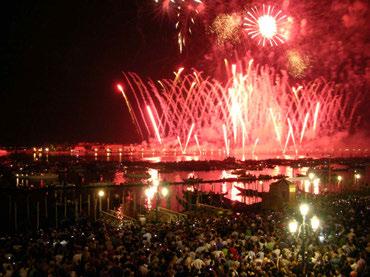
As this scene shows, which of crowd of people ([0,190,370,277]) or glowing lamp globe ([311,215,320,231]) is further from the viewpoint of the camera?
glowing lamp globe ([311,215,320,231])

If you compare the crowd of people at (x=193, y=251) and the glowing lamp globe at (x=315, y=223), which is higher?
the glowing lamp globe at (x=315, y=223)

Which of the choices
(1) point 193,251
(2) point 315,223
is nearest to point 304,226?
(2) point 315,223

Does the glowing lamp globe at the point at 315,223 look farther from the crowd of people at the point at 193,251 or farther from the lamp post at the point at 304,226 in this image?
the crowd of people at the point at 193,251

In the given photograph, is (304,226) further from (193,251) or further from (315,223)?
(193,251)

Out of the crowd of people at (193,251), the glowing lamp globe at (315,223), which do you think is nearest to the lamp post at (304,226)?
the glowing lamp globe at (315,223)

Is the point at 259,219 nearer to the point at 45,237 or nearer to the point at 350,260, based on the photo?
the point at 350,260

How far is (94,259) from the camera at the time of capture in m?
8.05

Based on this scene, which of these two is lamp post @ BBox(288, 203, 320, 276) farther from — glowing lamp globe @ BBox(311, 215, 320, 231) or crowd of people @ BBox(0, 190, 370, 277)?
crowd of people @ BBox(0, 190, 370, 277)

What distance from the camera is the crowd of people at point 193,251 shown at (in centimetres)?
789

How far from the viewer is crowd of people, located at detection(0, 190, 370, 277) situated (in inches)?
311

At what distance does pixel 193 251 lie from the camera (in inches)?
364

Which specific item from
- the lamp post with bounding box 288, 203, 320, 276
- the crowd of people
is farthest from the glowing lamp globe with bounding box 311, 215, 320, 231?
the crowd of people

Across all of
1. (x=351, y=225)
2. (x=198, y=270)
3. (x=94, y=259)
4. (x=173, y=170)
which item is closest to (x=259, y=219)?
(x=351, y=225)

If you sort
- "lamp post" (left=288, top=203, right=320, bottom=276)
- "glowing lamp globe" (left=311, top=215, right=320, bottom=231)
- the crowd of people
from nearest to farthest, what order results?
1. the crowd of people
2. "lamp post" (left=288, top=203, right=320, bottom=276)
3. "glowing lamp globe" (left=311, top=215, right=320, bottom=231)
